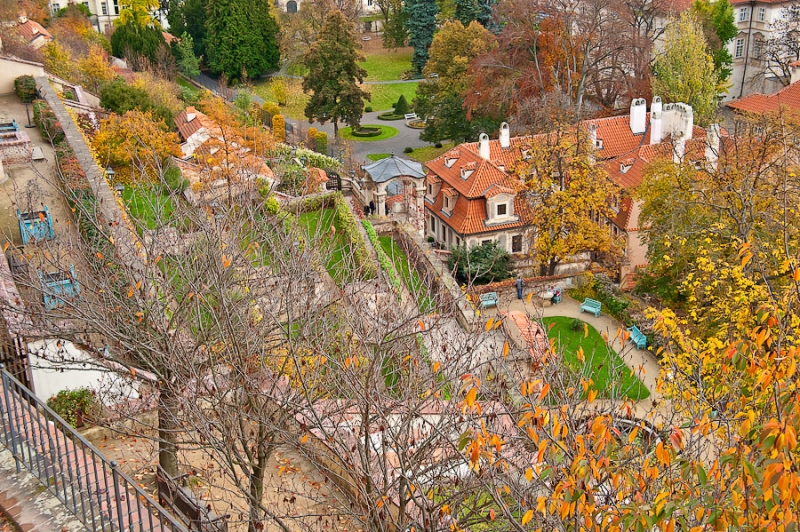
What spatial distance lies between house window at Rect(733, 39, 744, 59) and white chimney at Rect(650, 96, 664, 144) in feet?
68.7

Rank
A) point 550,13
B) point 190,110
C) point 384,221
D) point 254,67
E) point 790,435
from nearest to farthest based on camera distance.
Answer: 1. point 790,435
2. point 384,221
3. point 190,110
4. point 550,13
5. point 254,67

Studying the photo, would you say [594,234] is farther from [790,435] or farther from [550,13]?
[790,435]

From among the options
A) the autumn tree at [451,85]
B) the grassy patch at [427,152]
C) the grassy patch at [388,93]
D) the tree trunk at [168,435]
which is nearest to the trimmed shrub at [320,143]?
the autumn tree at [451,85]

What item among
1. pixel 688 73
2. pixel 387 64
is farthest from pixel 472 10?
pixel 688 73

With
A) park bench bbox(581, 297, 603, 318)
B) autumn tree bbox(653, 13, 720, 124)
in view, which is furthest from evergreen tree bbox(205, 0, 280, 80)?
park bench bbox(581, 297, 603, 318)

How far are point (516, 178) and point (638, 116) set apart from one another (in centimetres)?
993

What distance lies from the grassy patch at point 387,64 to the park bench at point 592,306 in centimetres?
4204

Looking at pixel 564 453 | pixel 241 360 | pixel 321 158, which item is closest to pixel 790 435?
pixel 564 453

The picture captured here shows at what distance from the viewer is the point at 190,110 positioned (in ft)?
126

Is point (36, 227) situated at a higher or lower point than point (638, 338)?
higher

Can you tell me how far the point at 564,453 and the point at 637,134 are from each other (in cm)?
3483

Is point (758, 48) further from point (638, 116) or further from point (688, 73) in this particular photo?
point (638, 116)

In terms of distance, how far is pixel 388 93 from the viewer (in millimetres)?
64188

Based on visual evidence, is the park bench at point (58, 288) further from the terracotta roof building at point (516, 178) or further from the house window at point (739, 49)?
the house window at point (739, 49)
